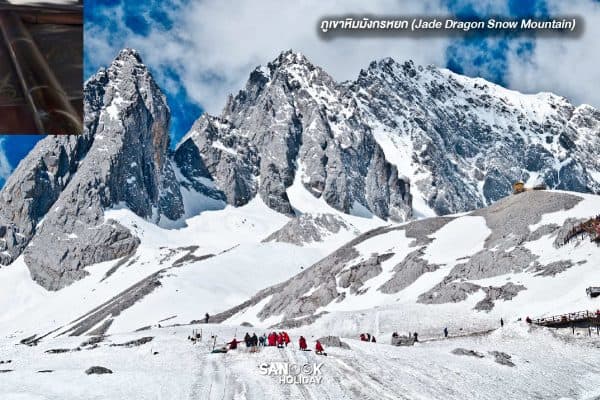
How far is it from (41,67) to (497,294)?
63788 mm

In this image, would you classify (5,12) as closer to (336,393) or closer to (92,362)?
(336,393)

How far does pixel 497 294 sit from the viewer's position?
67688 millimetres

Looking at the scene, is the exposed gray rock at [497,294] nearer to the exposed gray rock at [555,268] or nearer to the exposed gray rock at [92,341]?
the exposed gray rock at [555,268]

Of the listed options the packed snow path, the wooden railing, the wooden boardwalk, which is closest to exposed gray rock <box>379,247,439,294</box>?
the wooden railing

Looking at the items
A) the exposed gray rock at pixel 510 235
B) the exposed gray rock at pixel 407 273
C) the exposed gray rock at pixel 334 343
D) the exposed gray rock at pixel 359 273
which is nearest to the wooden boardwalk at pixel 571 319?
the exposed gray rock at pixel 510 235

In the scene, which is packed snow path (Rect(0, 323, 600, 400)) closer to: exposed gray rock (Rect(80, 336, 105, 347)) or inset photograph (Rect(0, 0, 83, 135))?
exposed gray rock (Rect(80, 336, 105, 347))

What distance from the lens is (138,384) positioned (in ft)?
89.6

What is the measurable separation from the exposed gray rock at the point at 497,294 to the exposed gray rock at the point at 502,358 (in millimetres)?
23145

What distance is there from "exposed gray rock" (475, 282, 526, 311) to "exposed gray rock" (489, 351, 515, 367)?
23.1 metres

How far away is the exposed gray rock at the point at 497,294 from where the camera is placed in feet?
217

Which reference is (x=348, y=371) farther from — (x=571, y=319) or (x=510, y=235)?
(x=510, y=235)

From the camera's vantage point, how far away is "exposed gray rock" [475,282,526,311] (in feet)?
217

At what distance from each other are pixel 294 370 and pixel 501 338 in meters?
23.2

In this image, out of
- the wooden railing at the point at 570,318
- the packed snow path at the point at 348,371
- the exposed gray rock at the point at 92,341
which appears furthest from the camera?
the exposed gray rock at the point at 92,341
